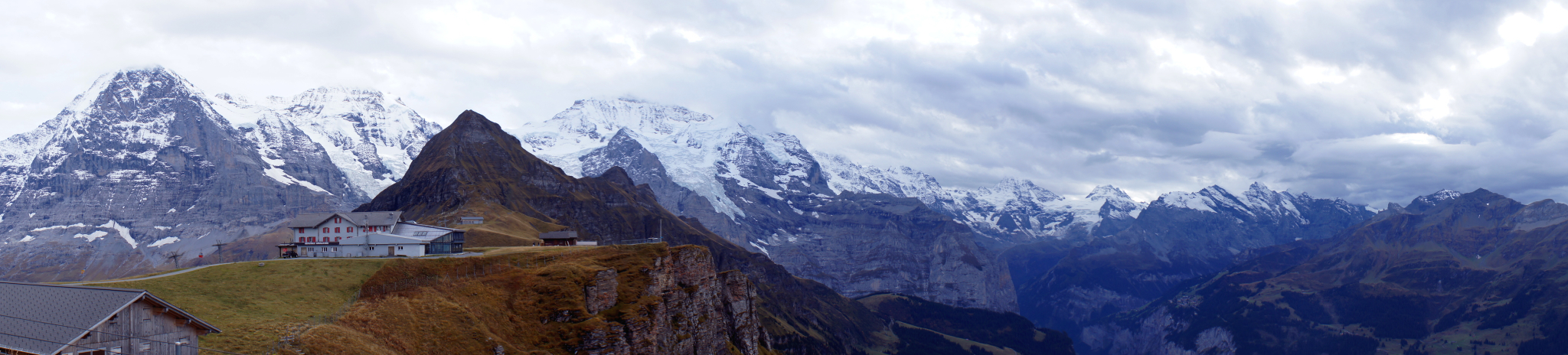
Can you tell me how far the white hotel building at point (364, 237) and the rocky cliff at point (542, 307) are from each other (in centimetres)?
1251

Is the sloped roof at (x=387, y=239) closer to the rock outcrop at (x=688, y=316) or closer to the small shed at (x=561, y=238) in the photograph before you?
the rock outcrop at (x=688, y=316)

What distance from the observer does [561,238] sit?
15800 cm

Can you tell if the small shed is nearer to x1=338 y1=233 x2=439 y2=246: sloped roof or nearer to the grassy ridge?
x1=338 y1=233 x2=439 y2=246: sloped roof

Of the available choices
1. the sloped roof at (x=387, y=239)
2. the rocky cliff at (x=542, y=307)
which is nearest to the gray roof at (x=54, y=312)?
the rocky cliff at (x=542, y=307)

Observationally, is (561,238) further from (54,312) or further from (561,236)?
(54,312)

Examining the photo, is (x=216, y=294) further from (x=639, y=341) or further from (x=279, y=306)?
(x=639, y=341)

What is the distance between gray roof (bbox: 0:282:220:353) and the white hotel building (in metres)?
63.2

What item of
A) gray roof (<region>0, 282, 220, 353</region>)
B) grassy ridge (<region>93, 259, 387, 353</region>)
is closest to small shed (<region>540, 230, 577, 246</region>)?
grassy ridge (<region>93, 259, 387, 353</region>)

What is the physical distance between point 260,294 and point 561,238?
235 feet

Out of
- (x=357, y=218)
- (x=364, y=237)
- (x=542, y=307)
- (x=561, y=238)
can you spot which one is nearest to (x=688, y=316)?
(x=542, y=307)

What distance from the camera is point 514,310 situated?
103 metres

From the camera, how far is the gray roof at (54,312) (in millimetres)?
55562

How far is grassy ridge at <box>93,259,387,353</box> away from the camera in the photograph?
71.4 m

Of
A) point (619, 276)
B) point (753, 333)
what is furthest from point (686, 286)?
point (753, 333)
